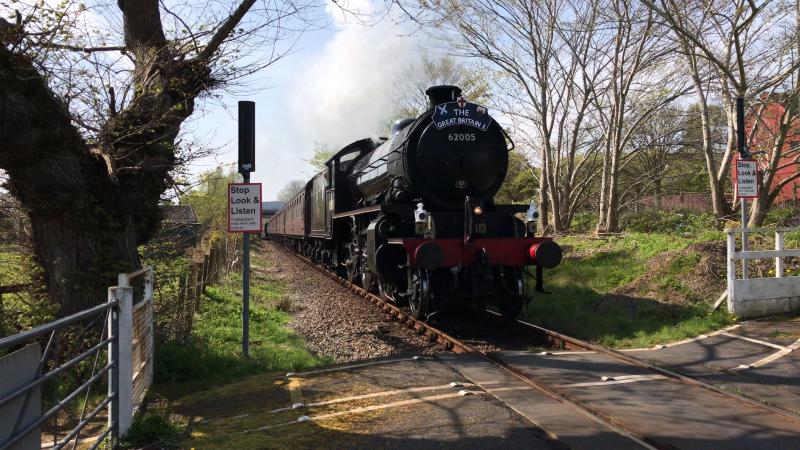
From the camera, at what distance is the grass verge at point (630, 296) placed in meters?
8.50

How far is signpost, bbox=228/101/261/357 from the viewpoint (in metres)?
7.65

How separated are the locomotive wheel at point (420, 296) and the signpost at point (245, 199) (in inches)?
103

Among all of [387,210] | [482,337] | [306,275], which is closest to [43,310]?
[387,210]

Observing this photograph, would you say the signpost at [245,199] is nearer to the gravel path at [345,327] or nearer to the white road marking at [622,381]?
the gravel path at [345,327]

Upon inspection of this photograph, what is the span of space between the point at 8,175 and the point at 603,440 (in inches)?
276

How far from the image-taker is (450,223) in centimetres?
916

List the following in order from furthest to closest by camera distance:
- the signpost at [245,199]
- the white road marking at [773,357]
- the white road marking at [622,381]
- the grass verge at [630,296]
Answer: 1. the grass verge at [630,296]
2. the signpost at [245,199]
3. the white road marking at [773,357]
4. the white road marking at [622,381]

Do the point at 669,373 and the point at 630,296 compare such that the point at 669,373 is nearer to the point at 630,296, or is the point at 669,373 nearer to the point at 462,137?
the point at 630,296

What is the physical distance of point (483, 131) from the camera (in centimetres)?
958

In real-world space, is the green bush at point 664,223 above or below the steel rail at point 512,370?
above

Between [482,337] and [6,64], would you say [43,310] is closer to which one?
[6,64]

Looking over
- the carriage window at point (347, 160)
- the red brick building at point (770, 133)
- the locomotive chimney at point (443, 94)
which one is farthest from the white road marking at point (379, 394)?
the carriage window at point (347, 160)

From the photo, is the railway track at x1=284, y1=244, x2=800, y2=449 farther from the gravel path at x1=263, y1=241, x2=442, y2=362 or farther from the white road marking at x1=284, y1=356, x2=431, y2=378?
the white road marking at x1=284, y1=356, x2=431, y2=378

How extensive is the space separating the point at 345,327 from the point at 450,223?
2.60m
